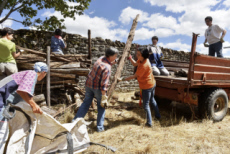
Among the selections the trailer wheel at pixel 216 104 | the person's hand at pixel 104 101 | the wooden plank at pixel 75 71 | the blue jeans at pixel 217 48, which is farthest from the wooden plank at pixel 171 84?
the blue jeans at pixel 217 48

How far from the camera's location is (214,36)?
16.8 feet

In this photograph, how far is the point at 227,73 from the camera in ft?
13.9

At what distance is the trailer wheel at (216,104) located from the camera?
3779 mm

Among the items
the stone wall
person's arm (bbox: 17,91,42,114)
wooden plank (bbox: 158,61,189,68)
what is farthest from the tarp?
the stone wall

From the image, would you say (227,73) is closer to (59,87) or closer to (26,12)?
(59,87)

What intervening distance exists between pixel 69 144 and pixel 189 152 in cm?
192

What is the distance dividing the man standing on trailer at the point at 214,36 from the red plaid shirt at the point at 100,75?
3815mm

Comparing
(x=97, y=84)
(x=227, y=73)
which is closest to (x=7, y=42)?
(x=97, y=84)

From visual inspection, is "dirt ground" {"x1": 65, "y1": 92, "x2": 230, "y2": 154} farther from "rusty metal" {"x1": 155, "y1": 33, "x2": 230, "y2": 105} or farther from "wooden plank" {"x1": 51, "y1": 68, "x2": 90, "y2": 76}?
"wooden plank" {"x1": 51, "y1": 68, "x2": 90, "y2": 76}

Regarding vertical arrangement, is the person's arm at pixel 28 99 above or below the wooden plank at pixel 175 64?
below

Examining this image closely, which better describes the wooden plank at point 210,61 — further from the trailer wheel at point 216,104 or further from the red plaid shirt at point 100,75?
the red plaid shirt at point 100,75

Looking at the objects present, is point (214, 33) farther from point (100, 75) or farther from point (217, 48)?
point (100, 75)

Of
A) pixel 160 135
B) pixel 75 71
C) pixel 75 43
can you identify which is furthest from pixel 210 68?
pixel 75 43

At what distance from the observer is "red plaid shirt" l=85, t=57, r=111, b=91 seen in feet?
10.4
